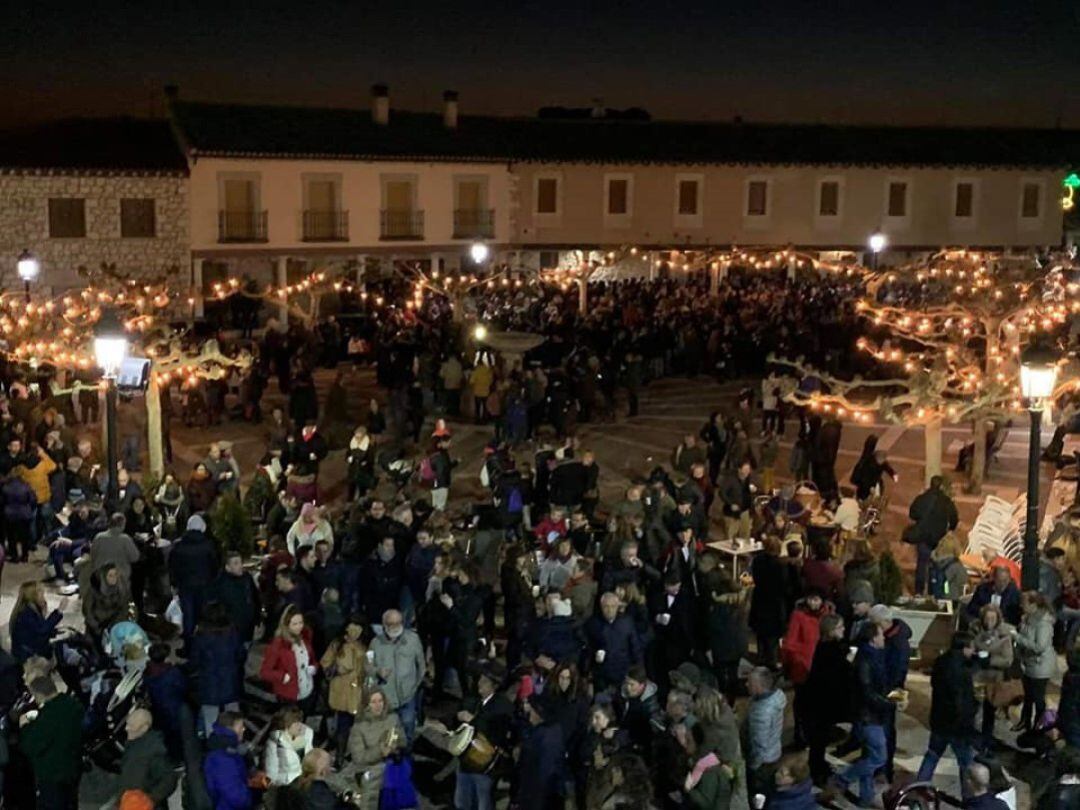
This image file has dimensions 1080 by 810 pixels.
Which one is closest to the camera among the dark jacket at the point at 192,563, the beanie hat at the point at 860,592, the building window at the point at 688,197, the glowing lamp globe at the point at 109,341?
the beanie hat at the point at 860,592

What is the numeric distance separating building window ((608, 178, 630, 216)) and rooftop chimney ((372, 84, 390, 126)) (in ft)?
20.2

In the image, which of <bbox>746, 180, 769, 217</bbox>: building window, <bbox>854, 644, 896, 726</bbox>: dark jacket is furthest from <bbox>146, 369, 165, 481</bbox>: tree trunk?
<bbox>746, 180, 769, 217</bbox>: building window

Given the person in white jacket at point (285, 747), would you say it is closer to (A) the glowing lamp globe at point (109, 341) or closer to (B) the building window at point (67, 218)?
(A) the glowing lamp globe at point (109, 341)

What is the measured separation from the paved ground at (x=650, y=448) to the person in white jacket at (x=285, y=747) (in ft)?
18.8

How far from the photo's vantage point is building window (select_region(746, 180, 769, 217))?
1487 inches

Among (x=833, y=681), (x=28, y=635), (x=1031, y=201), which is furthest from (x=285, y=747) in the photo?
(x=1031, y=201)

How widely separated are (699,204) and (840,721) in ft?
98.2

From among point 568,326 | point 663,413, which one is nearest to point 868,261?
point 568,326

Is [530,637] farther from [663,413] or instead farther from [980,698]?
[663,413]

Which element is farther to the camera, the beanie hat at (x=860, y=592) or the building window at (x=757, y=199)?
the building window at (x=757, y=199)

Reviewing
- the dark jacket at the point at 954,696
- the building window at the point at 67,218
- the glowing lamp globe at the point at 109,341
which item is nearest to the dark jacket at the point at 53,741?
the glowing lamp globe at the point at 109,341

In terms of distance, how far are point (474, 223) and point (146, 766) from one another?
28788 millimetres

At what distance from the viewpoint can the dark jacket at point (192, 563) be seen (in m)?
10.5

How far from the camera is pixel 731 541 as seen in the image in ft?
41.5
